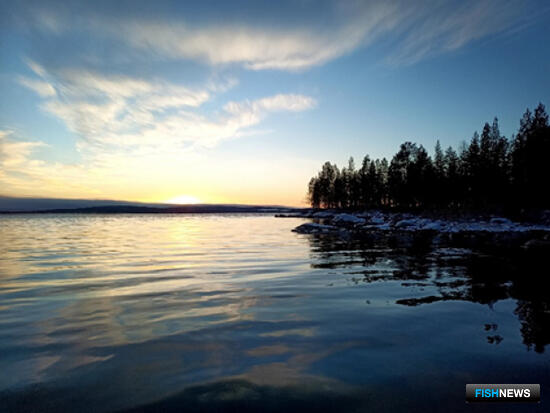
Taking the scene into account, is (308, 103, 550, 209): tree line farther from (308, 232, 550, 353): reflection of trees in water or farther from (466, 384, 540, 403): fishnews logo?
(466, 384, 540, 403): fishnews logo

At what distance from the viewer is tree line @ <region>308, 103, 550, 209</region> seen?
4784 cm

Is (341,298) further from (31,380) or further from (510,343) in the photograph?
(31,380)

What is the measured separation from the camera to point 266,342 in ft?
13.3

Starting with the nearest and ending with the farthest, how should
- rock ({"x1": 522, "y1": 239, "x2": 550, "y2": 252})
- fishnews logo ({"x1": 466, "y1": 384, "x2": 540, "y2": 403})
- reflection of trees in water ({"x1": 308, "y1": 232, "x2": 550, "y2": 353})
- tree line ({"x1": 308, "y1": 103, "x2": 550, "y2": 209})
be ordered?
fishnews logo ({"x1": 466, "y1": 384, "x2": 540, "y2": 403}), reflection of trees in water ({"x1": 308, "y1": 232, "x2": 550, "y2": 353}), rock ({"x1": 522, "y1": 239, "x2": 550, "y2": 252}), tree line ({"x1": 308, "y1": 103, "x2": 550, "y2": 209})

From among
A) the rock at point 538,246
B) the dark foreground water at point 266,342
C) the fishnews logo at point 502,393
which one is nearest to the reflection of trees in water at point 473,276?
the dark foreground water at point 266,342

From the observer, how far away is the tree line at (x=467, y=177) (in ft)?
157

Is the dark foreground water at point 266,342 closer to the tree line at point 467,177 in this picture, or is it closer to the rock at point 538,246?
the rock at point 538,246

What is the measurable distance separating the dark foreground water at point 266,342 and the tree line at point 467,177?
2136 inches

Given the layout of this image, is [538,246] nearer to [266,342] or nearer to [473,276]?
[473,276]

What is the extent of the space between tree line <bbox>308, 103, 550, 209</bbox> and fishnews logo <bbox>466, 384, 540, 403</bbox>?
59.4 metres

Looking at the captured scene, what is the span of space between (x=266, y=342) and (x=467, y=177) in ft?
245

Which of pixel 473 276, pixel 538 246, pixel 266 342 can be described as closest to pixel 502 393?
pixel 266 342

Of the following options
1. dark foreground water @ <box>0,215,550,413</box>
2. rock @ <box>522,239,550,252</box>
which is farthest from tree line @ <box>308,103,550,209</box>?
dark foreground water @ <box>0,215,550,413</box>

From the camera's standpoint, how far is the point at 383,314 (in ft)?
17.4
